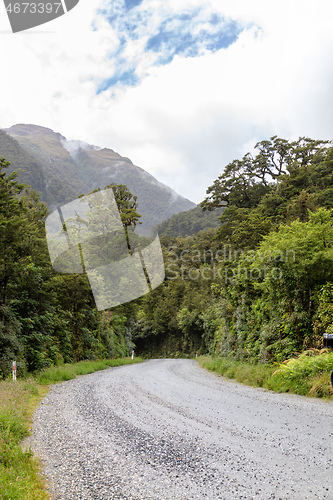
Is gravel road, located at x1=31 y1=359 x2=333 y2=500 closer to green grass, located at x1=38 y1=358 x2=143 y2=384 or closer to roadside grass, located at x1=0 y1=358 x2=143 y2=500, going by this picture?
roadside grass, located at x1=0 y1=358 x2=143 y2=500

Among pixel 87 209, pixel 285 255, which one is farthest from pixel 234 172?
pixel 285 255

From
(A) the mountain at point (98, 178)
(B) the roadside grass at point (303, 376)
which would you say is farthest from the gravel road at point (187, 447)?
(A) the mountain at point (98, 178)

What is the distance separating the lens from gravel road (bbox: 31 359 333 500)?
3.91 meters

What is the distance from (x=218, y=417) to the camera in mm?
7281

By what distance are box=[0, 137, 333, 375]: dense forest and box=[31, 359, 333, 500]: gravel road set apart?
4361mm

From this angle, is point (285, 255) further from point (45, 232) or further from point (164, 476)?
point (45, 232)

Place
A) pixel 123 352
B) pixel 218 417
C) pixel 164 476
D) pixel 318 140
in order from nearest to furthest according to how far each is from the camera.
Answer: pixel 164 476 → pixel 218 417 → pixel 318 140 → pixel 123 352

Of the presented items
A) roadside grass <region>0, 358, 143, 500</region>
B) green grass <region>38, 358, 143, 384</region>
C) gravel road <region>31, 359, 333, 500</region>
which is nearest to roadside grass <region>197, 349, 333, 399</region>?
gravel road <region>31, 359, 333, 500</region>

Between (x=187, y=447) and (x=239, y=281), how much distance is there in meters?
14.2

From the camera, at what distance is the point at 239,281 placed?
19031 millimetres

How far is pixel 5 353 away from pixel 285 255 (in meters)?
10.7

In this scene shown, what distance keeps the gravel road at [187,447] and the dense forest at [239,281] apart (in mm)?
4361

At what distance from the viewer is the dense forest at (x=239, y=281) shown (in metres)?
12.3

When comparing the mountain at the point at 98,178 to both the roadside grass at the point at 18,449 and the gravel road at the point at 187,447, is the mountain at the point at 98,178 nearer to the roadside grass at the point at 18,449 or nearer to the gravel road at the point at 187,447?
the roadside grass at the point at 18,449
